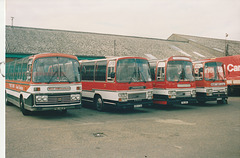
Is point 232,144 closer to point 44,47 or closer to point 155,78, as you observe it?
point 155,78

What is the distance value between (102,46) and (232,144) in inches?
1157

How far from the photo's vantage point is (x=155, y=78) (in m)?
14.3

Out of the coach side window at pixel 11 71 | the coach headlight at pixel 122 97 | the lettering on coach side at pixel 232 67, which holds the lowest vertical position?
the coach headlight at pixel 122 97

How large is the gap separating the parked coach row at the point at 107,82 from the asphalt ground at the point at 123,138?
3.70 feet

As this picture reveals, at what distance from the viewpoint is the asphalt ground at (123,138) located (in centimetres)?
575

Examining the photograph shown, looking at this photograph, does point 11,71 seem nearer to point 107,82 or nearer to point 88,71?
point 88,71

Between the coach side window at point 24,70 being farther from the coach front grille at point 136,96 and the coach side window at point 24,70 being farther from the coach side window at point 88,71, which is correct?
the coach front grille at point 136,96

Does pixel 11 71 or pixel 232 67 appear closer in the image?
pixel 11 71

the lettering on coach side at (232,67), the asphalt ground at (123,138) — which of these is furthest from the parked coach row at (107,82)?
the lettering on coach side at (232,67)

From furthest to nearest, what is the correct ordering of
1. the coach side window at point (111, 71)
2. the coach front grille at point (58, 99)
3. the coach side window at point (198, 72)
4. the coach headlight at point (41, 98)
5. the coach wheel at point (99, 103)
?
the coach side window at point (198, 72)
the coach wheel at point (99, 103)
the coach side window at point (111, 71)
the coach front grille at point (58, 99)
the coach headlight at point (41, 98)

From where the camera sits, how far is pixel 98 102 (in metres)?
13.4

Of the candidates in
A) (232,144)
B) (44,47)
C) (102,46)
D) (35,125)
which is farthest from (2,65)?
(102,46)

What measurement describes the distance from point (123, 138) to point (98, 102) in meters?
6.35

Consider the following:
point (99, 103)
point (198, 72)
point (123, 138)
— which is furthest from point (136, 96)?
point (198, 72)
